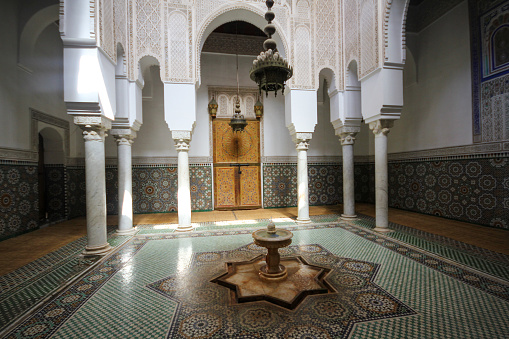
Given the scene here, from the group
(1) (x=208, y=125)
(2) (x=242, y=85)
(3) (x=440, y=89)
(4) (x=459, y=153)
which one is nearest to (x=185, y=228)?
(1) (x=208, y=125)

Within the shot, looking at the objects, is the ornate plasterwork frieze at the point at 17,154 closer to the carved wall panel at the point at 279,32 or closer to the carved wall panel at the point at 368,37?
the carved wall panel at the point at 279,32

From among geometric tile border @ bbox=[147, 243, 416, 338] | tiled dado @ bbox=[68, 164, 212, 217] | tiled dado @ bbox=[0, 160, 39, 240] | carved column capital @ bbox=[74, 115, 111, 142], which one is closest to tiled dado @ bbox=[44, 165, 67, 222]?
tiled dado @ bbox=[68, 164, 212, 217]

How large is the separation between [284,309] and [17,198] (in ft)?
17.1

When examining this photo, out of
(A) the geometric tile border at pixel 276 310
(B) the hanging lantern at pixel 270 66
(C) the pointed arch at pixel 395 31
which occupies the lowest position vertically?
(A) the geometric tile border at pixel 276 310

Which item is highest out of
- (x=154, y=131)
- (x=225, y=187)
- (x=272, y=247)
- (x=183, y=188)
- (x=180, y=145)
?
(x=154, y=131)

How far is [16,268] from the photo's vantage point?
300 cm

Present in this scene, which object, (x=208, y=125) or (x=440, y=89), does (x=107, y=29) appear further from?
(x=440, y=89)

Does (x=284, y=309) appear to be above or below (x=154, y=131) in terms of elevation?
below

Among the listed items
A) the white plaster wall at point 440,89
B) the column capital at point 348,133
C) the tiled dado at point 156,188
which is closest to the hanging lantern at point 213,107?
the tiled dado at point 156,188

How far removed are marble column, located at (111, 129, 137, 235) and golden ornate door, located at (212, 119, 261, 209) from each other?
2567mm

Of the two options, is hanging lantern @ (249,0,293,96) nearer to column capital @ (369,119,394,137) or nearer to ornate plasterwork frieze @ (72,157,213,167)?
column capital @ (369,119,394,137)

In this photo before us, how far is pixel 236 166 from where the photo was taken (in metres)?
6.98

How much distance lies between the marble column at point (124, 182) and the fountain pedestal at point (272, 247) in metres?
3.07

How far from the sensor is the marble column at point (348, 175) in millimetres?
5355
